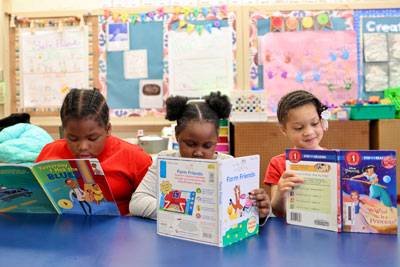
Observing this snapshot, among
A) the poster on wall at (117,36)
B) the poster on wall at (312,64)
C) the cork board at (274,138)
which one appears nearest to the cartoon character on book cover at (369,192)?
the cork board at (274,138)

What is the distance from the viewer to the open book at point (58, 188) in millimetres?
921

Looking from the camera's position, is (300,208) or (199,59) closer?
(300,208)

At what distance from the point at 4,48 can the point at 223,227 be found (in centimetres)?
288

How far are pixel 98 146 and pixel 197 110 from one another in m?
0.37

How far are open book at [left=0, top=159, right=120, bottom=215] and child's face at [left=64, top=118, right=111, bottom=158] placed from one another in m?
0.21

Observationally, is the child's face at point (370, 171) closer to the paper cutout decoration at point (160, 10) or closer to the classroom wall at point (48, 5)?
the paper cutout decoration at point (160, 10)

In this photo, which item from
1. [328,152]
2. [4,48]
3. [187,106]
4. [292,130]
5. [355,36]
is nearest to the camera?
[328,152]

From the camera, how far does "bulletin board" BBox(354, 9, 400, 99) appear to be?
2.68 m

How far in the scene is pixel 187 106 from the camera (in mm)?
1186

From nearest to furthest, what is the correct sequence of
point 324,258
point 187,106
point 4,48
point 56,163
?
point 324,258 → point 56,163 → point 187,106 → point 4,48

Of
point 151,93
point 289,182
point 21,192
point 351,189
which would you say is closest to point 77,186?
point 21,192

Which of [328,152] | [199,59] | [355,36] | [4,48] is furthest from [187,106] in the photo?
[4,48]

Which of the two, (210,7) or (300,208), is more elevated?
(210,7)

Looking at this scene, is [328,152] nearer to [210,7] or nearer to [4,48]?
[210,7]
